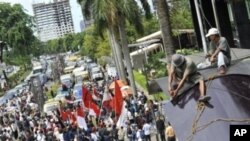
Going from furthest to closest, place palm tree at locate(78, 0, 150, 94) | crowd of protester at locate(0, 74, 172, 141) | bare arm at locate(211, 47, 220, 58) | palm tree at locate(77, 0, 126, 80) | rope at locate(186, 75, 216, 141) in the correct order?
palm tree at locate(77, 0, 126, 80)
palm tree at locate(78, 0, 150, 94)
crowd of protester at locate(0, 74, 172, 141)
bare arm at locate(211, 47, 220, 58)
rope at locate(186, 75, 216, 141)

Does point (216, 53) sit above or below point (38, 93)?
above

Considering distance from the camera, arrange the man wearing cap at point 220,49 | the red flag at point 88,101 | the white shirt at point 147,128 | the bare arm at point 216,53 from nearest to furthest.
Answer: the man wearing cap at point 220,49 → the bare arm at point 216,53 → the white shirt at point 147,128 → the red flag at point 88,101

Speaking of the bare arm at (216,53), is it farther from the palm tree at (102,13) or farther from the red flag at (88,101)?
the palm tree at (102,13)

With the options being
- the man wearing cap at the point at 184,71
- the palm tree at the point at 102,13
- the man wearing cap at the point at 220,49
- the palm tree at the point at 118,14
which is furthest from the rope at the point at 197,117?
the palm tree at the point at 102,13

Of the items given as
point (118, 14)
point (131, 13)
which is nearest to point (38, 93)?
point (118, 14)

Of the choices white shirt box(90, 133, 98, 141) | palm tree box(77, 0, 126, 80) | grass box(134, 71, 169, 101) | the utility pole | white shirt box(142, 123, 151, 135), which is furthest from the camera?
Result: the utility pole

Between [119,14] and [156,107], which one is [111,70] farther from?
[156,107]

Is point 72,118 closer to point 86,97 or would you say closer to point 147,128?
point 86,97

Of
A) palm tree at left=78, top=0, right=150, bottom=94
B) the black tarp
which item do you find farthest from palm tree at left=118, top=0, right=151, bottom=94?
the black tarp

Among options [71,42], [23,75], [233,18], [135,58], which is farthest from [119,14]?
[71,42]

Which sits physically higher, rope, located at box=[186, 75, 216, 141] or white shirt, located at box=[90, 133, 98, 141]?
rope, located at box=[186, 75, 216, 141]

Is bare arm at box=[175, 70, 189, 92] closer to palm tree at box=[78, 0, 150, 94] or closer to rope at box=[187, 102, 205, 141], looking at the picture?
rope at box=[187, 102, 205, 141]

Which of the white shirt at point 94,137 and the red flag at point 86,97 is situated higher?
the red flag at point 86,97

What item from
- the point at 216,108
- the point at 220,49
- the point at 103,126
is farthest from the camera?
the point at 103,126
